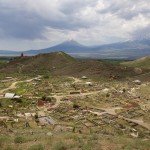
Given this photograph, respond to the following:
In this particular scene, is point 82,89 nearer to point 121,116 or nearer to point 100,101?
point 100,101

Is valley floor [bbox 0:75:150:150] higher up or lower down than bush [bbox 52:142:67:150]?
lower down

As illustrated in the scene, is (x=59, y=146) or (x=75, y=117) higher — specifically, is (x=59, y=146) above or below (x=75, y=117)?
above

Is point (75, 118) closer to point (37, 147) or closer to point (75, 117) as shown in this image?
point (75, 117)

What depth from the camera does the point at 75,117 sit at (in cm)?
5416

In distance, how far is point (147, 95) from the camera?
8412 centimetres

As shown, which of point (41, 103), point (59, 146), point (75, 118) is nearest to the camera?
point (59, 146)

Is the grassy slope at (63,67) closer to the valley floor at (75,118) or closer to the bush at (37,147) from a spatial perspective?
the valley floor at (75,118)

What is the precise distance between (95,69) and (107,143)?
122 meters

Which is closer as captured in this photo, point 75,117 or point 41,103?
point 75,117

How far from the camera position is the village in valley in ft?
64.9

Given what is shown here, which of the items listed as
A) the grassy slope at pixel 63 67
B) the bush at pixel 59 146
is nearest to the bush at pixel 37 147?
the bush at pixel 59 146

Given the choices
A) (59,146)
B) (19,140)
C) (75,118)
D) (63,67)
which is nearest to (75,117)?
(75,118)

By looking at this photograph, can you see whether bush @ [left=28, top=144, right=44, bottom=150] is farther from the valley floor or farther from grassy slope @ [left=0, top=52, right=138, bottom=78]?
grassy slope @ [left=0, top=52, right=138, bottom=78]

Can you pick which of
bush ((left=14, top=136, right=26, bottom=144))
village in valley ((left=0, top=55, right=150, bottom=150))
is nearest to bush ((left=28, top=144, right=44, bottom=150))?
village in valley ((left=0, top=55, right=150, bottom=150))
